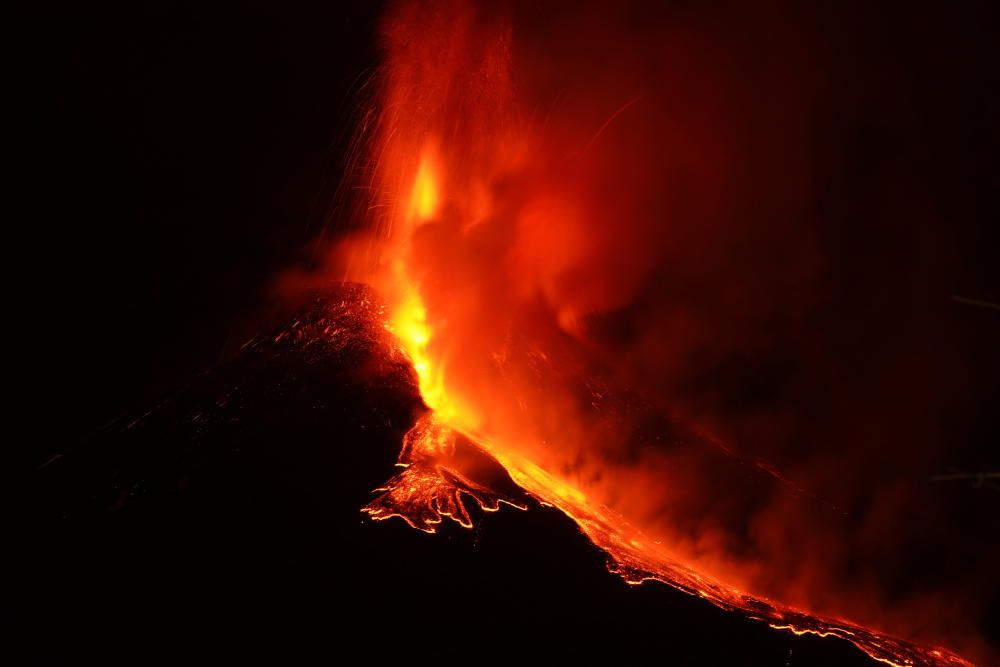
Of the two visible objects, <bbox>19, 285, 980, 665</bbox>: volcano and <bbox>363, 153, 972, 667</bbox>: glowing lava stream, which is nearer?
<bbox>19, 285, 980, 665</bbox>: volcano

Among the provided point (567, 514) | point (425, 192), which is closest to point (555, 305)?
point (425, 192)

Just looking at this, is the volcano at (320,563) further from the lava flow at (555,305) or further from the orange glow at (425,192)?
the orange glow at (425,192)

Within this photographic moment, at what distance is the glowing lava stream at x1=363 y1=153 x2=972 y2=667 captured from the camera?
4168 mm

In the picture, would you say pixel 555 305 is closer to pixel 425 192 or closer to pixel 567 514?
pixel 425 192

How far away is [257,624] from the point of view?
3.35 m

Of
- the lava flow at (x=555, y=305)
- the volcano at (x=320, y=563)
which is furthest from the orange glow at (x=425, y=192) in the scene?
the volcano at (x=320, y=563)

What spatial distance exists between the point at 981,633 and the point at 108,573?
28.2 ft

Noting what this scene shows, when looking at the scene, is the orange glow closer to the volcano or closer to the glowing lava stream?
the glowing lava stream

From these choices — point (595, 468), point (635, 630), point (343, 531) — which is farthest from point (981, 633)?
point (343, 531)

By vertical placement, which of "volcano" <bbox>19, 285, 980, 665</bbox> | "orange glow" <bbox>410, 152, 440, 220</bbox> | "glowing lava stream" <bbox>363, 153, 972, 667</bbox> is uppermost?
"orange glow" <bbox>410, 152, 440, 220</bbox>

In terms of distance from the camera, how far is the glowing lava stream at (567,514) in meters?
4.17

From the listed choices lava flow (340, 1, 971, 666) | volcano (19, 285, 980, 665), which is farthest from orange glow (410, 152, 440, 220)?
volcano (19, 285, 980, 665)

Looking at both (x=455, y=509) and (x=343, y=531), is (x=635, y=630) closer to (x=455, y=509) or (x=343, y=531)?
(x=455, y=509)

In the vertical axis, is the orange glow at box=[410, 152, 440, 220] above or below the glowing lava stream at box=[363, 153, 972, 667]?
above
